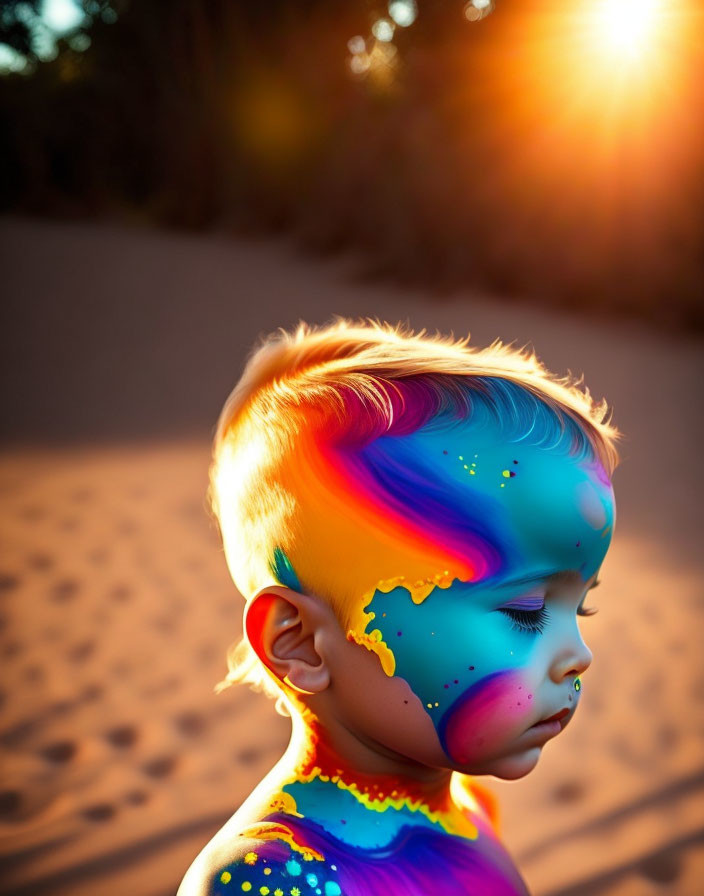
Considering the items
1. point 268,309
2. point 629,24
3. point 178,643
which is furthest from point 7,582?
point 629,24

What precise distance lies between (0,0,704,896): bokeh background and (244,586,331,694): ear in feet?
5.35

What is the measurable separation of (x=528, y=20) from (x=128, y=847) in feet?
39.0

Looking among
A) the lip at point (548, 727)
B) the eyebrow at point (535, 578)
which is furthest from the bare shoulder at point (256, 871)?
the eyebrow at point (535, 578)

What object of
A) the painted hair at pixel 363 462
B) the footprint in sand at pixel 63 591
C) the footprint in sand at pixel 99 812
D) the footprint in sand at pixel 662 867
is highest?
the footprint in sand at pixel 63 591

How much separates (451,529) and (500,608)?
14 centimetres

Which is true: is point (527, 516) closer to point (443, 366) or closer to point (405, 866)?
point (443, 366)

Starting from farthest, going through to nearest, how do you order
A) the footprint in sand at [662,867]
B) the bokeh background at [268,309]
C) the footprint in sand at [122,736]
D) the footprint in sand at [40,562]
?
the footprint in sand at [40,562], the footprint in sand at [122,736], the bokeh background at [268,309], the footprint in sand at [662,867]

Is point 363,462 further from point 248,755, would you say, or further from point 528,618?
point 248,755

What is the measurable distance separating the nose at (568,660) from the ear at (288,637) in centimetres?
35

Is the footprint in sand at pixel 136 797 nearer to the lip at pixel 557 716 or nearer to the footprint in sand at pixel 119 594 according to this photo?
the footprint in sand at pixel 119 594

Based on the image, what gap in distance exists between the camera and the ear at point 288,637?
1.37 m

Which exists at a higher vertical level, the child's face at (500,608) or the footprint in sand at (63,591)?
the footprint in sand at (63,591)

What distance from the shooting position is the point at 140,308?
34.6 feet

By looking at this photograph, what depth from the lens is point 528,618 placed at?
4.39 feet
